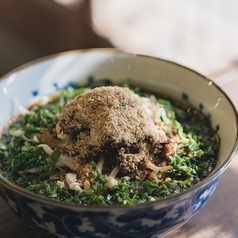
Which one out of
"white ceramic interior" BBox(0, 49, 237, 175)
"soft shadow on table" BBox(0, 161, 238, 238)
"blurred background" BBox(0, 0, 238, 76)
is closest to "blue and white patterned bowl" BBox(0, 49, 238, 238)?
"white ceramic interior" BBox(0, 49, 237, 175)

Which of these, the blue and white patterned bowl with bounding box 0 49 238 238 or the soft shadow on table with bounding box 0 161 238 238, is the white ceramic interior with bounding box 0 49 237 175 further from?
the soft shadow on table with bounding box 0 161 238 238

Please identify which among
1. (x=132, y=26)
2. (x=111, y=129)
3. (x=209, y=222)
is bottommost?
(x=132, y=26)

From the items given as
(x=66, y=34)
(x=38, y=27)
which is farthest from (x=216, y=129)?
(x=38, y=27)

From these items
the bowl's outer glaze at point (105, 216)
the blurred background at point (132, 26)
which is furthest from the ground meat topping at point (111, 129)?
the blurred background at point (132, 26)

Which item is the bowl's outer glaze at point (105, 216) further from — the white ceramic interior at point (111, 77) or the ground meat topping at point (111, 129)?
the white ceramic interior at point (111, 77)

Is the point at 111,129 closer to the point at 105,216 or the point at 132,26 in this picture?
the point at 105,216

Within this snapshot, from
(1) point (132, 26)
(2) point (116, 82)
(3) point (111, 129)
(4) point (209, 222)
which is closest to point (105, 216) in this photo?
(3) point (111, 129)
